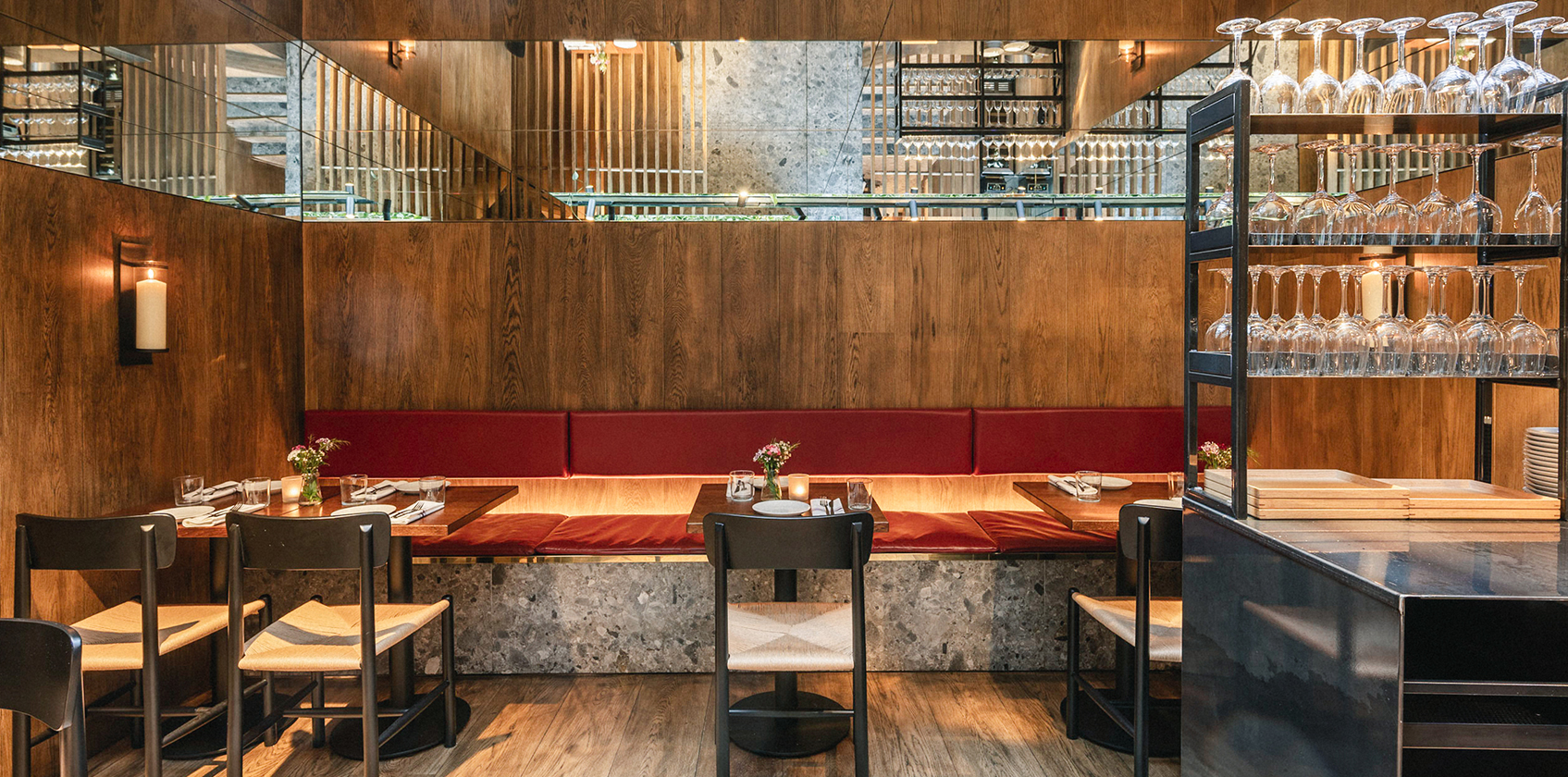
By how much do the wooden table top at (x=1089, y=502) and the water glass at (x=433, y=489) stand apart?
219 cm

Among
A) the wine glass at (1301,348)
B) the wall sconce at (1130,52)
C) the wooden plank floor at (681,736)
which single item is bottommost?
the wooden plank floor at (681,736)

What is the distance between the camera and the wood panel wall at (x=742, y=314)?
13.7 ft

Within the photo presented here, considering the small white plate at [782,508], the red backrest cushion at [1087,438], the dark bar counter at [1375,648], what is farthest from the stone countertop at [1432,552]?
the red backrest cushion at [1087,438]

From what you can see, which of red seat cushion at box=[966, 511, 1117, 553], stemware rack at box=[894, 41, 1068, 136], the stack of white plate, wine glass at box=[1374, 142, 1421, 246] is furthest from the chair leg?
stemware rack at box=[894, 41, 1068, 136]

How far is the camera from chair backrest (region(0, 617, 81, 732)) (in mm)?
1305

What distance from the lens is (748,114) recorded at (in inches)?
164

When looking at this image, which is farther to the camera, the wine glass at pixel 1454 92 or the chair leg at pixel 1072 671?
the chair leg at pixel 1072 671

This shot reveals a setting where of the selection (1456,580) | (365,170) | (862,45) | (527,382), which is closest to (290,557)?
(527,382)

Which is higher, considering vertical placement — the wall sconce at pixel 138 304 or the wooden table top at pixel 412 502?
the wall sconce at pixel 138 304

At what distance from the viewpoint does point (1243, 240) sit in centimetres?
195

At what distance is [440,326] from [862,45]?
2.49 meters

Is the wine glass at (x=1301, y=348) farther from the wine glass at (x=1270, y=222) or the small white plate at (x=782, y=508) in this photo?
the small white plate at (x=782, y=508)

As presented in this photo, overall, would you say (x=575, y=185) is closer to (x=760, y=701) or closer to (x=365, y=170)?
(x=365, y=170)

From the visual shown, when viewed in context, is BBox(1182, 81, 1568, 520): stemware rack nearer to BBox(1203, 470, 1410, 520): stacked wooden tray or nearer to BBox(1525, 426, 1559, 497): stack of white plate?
BBox(1203, 470, 1410, 520): stacked wooden tray
